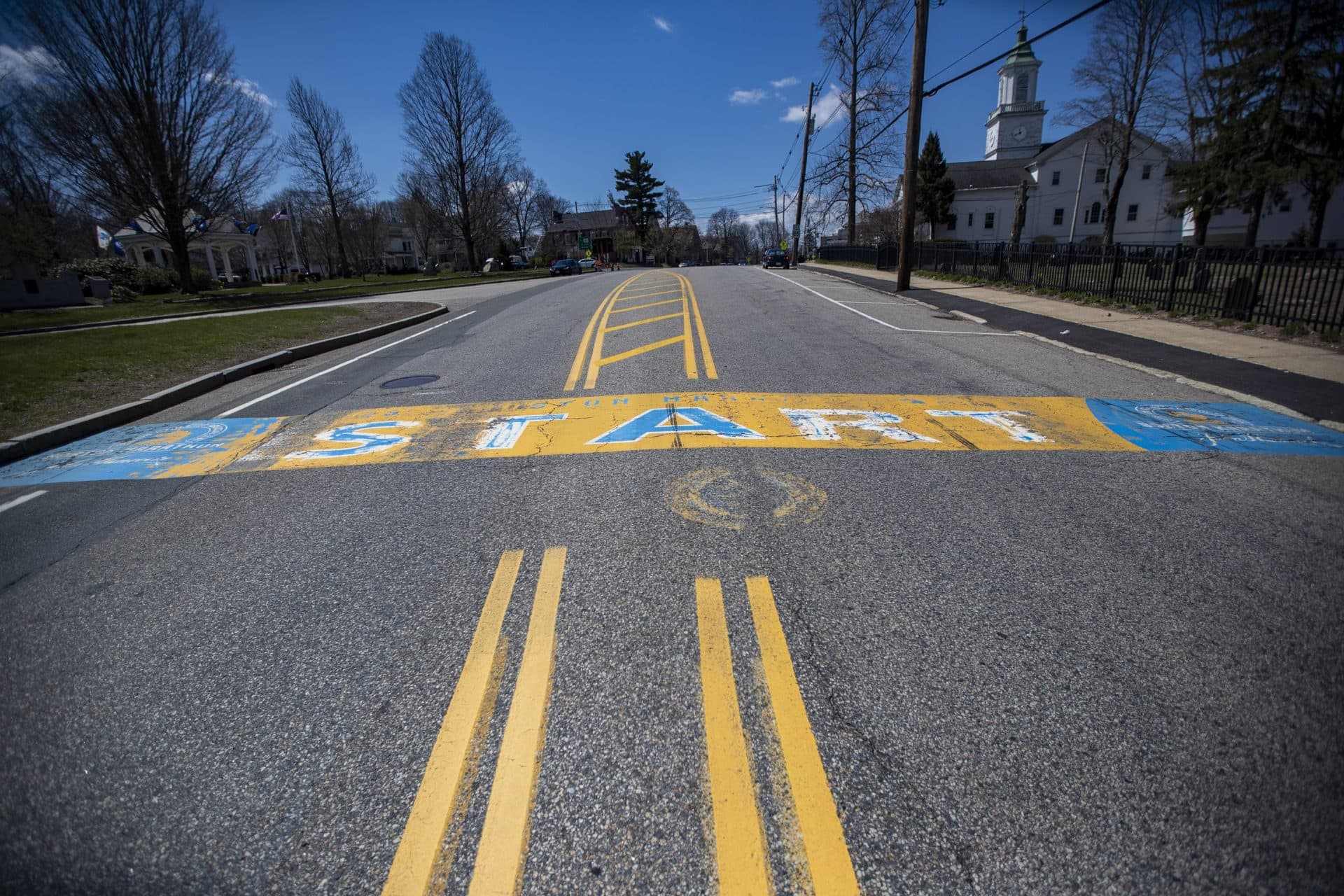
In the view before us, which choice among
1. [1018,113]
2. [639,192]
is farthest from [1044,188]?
[639,192]

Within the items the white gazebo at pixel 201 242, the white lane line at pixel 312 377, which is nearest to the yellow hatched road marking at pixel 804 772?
the white lane line at pixel 312 377

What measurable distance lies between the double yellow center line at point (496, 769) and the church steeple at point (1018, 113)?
3384 inches

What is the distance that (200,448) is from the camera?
600 cm

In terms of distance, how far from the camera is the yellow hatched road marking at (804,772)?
1.79m

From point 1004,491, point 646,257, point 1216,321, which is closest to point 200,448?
point 1004,491

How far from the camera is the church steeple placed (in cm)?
6844

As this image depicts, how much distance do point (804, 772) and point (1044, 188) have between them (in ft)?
262

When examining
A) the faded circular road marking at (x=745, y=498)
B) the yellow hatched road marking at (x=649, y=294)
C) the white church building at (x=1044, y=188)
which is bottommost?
the faded circular road marking at (x=745, y=498)

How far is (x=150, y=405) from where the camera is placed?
7648mm

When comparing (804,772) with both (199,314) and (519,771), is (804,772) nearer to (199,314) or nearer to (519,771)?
(519,771)

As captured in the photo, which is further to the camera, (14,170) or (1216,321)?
(14,170)

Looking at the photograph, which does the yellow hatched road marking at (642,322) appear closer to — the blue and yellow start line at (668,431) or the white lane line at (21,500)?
the blue and yellow start line at (668,431)

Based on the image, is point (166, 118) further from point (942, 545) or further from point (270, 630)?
point (942, 545)

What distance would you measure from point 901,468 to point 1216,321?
1150 cm
